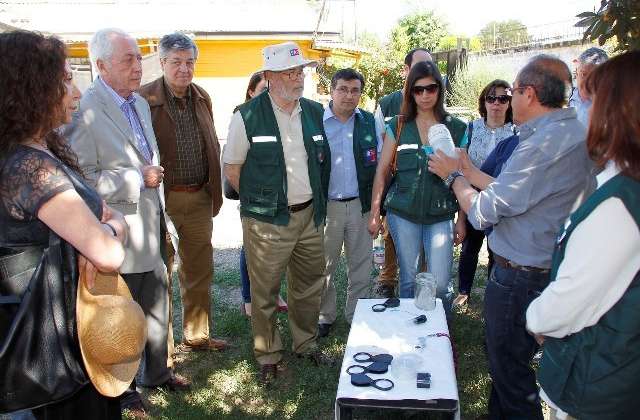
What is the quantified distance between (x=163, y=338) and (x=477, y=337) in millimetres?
2460

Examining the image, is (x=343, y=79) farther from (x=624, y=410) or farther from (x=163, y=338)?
(x=624, y=410)

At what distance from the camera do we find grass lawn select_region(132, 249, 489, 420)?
3.49 m

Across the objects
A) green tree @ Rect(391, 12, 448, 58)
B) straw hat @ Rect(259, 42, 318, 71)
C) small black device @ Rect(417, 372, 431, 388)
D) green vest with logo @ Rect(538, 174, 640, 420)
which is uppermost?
green tree @ Rect(391, 12, 448, 58)

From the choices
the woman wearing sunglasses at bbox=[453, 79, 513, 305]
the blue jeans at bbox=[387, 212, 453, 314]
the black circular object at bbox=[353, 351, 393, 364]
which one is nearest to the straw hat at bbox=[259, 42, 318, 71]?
the blue jeans at bbox=[387, 212, 453, 314]

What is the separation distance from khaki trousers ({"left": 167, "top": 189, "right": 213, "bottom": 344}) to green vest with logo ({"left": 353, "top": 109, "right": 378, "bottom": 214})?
124 cm

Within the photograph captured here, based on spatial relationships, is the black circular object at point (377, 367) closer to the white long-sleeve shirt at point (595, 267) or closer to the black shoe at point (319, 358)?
the white long-sleeve shirt at point (595, 267)

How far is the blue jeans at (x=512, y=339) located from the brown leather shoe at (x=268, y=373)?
1651 millimetres

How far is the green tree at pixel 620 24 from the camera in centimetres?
236

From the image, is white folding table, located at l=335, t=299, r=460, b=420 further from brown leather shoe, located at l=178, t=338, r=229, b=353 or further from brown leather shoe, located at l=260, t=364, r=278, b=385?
brown leather shoe, located at l=178, t=338, r=229, b=353

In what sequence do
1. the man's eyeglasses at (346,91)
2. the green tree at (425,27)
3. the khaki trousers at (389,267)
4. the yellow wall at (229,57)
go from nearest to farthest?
the man's eyeglasses at (346,91), the khaki trousers at (389,267), the yellow wall at (229,57), the green tree at (425,27)

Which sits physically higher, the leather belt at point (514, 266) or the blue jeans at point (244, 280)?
the leather belt at point (514, 266)

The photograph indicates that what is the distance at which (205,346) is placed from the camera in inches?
169

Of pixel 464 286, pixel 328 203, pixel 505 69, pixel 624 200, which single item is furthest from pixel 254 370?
pixel 505 69

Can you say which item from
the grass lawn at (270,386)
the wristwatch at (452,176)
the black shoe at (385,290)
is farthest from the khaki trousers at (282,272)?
the black shoe at (385,290)
